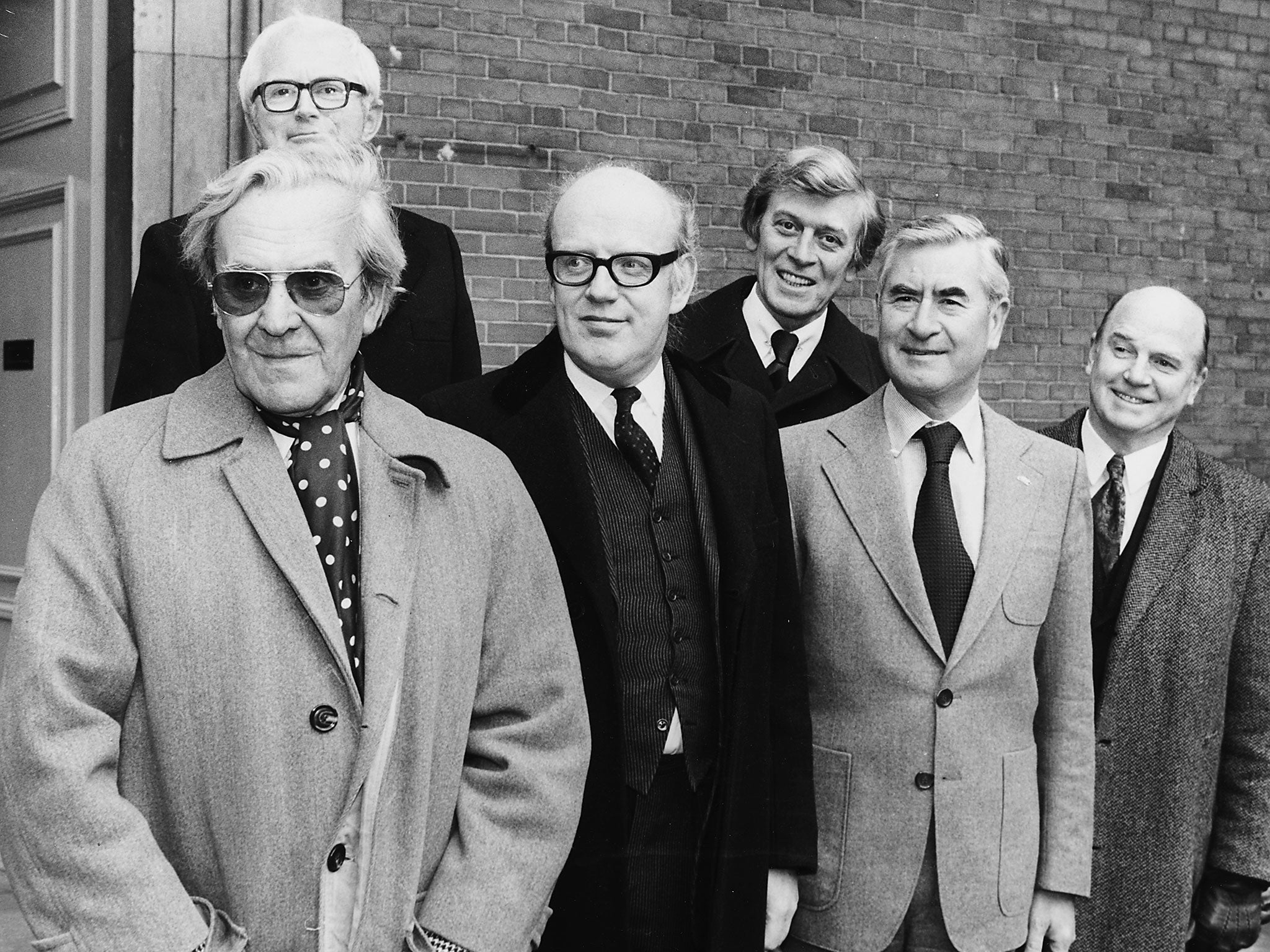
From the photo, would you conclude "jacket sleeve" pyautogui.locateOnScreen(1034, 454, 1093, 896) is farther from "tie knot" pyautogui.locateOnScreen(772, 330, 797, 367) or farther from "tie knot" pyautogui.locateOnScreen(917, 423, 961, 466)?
"tie knot" pyautogui.locateOnScreen(772, 330, 797, 367)

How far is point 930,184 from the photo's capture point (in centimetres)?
591

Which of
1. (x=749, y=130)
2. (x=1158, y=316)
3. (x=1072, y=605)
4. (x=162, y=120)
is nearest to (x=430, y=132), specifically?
(x=162, y=120)

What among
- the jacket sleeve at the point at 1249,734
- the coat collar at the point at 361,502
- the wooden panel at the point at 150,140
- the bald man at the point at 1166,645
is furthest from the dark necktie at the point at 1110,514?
the wooden panel at the point at 150,140

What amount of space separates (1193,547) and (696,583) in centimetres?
129

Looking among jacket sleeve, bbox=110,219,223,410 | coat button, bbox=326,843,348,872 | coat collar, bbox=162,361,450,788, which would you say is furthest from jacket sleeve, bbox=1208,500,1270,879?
jacket sleeve, bbox=110,219,223,410

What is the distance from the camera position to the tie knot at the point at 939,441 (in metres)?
2.67

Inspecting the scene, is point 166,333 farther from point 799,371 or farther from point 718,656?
point 799,371

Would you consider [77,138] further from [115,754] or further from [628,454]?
[115,754]

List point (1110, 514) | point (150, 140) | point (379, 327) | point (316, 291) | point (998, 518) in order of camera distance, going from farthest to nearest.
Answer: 1. point (150, 140)
2. point (1110, 514)
3. point (379, 327)
4. point (998, 518)
5. point (316, 291)

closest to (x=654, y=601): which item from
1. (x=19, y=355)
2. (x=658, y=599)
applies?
(x=658, y=599)

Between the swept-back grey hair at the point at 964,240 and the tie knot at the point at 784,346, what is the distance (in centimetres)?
80

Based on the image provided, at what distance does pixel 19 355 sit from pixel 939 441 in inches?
146

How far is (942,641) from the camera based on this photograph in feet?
8.39

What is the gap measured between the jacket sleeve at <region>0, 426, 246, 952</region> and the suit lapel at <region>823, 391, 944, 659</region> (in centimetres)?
130
